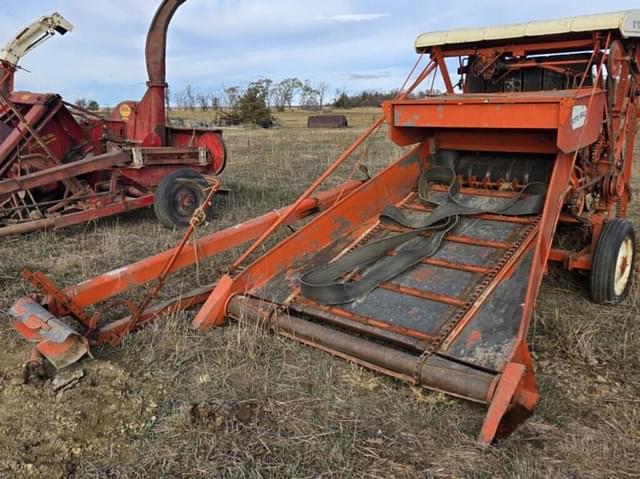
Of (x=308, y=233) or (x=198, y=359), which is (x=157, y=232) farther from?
(x=198, y=359)

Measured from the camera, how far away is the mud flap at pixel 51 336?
2.90 m

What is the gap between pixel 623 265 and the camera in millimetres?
4324

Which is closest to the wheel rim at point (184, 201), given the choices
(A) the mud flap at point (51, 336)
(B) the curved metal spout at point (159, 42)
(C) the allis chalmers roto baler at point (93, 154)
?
(C) the allis chalmers roto baler at point (93, 154)

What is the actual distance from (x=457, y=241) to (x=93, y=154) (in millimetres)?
4850

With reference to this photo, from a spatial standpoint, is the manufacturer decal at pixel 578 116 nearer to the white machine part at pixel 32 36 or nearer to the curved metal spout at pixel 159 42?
the curved metal spout at pixel 159 42

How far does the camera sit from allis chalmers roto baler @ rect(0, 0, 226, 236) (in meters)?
6.04

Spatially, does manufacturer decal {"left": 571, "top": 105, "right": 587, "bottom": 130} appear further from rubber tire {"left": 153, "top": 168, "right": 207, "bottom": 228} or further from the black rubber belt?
rubber tire {"left": 153, "top": 168, "right": 207, "bottom": 228}

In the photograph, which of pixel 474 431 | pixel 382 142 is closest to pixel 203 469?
pixel 474 431

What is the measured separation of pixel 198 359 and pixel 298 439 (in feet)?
3.17

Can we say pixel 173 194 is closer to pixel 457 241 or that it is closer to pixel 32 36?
pixel 32 36

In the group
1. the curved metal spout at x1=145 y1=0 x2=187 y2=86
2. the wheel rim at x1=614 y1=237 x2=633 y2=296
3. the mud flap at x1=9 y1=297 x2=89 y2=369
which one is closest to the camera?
the mud flap at x1=9 y1=297 x2=89 y2=369

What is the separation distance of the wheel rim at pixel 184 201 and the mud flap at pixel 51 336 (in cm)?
363

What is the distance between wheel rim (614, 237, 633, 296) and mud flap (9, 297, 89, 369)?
3617mm

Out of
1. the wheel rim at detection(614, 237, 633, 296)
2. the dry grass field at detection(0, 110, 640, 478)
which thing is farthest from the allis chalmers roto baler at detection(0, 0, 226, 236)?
the wheel rim at detection(614, 237, 633, 296)
